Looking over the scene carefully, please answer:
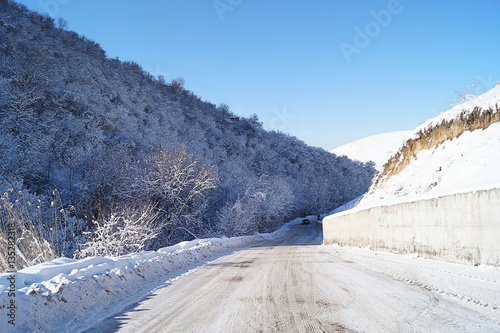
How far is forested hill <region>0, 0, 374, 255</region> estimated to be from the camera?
2600cm

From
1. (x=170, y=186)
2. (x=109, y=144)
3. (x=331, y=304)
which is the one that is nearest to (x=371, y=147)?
(x=109, y=144)

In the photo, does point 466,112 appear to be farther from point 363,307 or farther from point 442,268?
point 363,307

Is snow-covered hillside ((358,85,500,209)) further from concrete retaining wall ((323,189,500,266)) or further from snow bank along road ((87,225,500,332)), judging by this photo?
snow bank along road ((87,225,500,332))

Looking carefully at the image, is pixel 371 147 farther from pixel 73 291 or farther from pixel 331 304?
pixel 73 291

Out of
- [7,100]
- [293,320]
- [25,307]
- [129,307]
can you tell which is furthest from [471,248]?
[7,100]

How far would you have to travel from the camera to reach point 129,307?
4680 millimetres

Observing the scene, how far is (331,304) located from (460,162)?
8159 mm

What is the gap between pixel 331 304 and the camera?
4.44 metres

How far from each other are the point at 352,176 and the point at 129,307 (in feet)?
310

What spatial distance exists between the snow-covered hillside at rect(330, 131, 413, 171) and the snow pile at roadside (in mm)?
114634

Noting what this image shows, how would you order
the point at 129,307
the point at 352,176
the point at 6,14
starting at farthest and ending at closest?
the point at 352,176
the point at 6,14
the point at 129,307

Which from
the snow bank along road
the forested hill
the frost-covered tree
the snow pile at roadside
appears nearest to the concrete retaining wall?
the snow bank along road

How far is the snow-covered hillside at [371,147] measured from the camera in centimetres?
11844

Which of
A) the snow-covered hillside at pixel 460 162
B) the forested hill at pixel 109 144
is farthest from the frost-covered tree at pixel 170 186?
the snow-covered hillside at pixel 460 162
